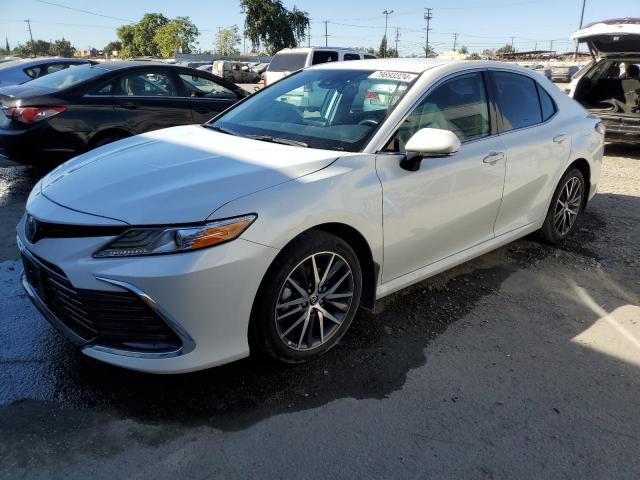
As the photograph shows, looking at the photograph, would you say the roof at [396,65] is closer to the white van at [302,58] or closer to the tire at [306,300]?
the tire at [306,300]

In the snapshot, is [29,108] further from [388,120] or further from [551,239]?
[551,239]

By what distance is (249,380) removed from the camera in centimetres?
271

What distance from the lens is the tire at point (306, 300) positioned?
8.27 feet

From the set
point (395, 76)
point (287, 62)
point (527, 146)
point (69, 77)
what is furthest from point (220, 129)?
point (287, 62)

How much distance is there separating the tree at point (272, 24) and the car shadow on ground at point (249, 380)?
65.1m

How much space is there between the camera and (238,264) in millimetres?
2311

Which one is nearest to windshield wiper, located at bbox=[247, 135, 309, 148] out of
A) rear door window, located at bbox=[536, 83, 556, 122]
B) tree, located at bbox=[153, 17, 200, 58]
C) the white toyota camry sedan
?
the white toyota camry sedan

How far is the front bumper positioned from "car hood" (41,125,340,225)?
189 millimetres

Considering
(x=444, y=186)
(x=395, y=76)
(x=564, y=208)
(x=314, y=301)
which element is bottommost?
(x=564, y=208)

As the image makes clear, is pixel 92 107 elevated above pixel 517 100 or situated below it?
below

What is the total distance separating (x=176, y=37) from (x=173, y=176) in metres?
91.2

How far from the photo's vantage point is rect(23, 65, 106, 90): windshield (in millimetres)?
5895

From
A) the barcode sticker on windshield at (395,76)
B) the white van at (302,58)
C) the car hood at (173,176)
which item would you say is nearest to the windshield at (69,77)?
the car hood at (173,176)

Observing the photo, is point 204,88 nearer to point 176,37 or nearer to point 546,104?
point 546,104
